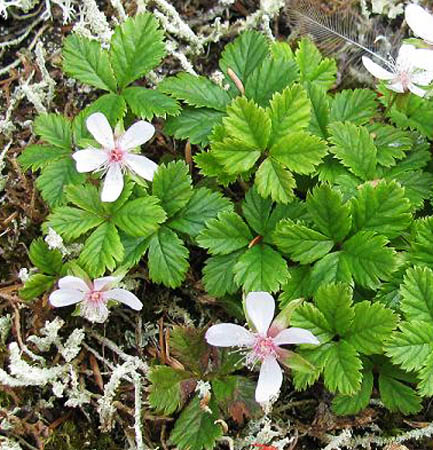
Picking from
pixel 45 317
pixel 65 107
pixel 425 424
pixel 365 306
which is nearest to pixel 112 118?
pixel 65 107

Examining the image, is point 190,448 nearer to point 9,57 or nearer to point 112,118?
point 112,118

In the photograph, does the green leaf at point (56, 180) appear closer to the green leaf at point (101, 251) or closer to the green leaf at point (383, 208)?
the green leaf at point (101, 251)

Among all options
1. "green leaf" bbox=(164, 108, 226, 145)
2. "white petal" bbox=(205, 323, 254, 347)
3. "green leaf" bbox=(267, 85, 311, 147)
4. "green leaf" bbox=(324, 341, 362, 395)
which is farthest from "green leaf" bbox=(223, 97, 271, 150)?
"green leaf" bbox=(324, 341, 362, 395)

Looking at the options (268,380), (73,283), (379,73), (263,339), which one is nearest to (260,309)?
(263,339)

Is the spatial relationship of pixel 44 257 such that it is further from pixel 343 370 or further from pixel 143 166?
pixel 343 370

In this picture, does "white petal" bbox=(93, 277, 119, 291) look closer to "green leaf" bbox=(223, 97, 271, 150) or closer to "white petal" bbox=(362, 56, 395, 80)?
"green leaf" bbox=(223, 97, 271, 150)

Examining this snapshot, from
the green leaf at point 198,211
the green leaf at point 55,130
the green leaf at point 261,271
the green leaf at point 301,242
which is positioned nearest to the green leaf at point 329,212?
the green leaf at point 301,242
